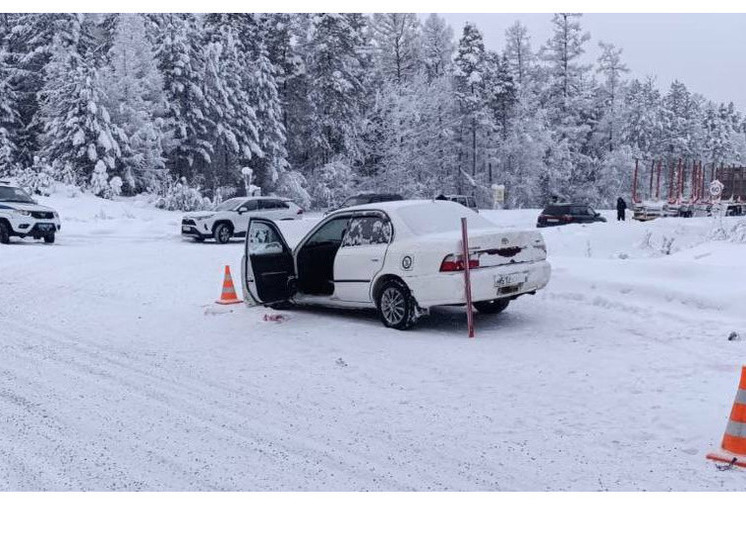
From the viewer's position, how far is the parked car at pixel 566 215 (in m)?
30.3

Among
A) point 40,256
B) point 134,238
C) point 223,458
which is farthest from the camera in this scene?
point 134,238

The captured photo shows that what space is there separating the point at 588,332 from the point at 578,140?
59.5 meters

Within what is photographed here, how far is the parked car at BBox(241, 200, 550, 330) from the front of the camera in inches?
335

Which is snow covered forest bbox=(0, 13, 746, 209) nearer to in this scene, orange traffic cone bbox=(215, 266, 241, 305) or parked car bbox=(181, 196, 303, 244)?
parked car bbox=(181, 196, 303, 244)

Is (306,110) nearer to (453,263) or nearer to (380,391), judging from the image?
(453,263)

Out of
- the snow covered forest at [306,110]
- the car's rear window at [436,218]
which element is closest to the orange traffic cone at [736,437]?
the car's rear window at [436,218]

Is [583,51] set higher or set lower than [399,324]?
higher

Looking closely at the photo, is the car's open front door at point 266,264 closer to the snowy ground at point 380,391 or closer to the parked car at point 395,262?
the parked car at point 395,262

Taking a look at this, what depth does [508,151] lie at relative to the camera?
191 feet

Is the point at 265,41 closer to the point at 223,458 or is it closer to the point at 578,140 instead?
the point at 578,140

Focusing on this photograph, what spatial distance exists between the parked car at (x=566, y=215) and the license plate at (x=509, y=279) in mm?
22449

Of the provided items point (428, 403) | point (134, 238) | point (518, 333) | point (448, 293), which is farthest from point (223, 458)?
point (134, 238)

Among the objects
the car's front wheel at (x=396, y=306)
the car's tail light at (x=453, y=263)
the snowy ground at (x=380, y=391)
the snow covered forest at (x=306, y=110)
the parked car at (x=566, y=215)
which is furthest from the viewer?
the snow covered forest at (x=306, y=110)

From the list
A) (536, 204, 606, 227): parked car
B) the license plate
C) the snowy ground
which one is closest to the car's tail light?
the license plate
